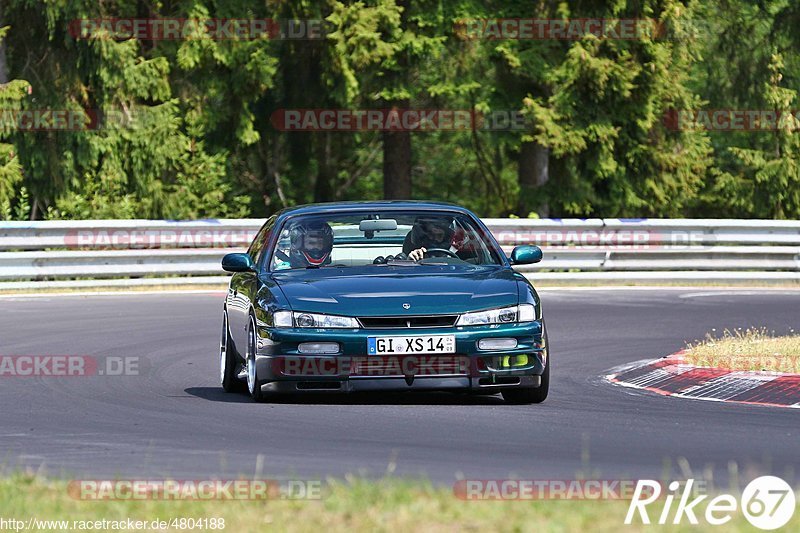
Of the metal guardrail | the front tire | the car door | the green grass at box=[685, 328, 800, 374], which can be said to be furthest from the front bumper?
the metal guardrail

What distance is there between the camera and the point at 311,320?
35.5 feet

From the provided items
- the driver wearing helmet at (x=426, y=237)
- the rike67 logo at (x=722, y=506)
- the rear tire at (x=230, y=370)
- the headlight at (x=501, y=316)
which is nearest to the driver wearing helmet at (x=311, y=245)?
the driver wearing helmet at (x=426, y=237)

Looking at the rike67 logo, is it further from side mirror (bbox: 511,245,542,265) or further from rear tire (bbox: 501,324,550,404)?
side mirror (bbox: 511,245,542,265)

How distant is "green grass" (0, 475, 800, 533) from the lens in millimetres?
6168

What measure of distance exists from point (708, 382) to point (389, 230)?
2.72 m

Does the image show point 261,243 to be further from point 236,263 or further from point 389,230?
point 389,230

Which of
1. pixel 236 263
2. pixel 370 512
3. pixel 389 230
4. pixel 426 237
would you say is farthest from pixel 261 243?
pixel 370 512

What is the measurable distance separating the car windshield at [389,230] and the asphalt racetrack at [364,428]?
42.0 inches

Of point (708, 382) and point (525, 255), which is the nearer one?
point (525, 255)

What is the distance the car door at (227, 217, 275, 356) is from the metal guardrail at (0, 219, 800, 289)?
438 inches

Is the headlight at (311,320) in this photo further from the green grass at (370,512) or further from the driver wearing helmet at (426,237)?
the green grass at (370,512)

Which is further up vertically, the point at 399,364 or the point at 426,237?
the point at 426,237

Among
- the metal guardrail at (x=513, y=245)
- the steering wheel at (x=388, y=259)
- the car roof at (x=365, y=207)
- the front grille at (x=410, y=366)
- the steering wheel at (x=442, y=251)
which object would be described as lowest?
the metal guardrail at (x=513, y=245)

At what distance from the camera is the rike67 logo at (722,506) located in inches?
247
